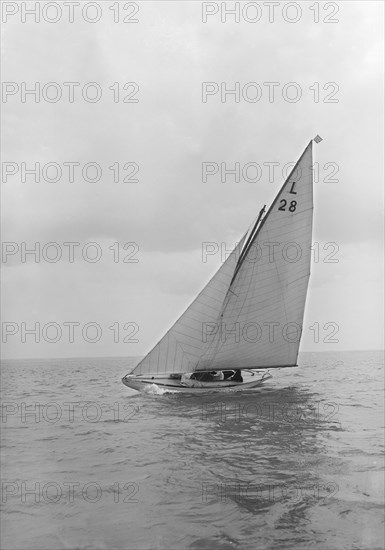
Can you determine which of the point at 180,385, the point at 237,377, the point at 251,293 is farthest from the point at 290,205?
the point at 180,385

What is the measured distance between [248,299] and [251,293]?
1.31 feet

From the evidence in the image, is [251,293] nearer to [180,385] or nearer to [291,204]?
[291,204]

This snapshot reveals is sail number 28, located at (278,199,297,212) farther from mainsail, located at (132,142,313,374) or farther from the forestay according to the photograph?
the forestay

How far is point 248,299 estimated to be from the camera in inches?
1228

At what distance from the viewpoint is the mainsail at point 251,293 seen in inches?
1217

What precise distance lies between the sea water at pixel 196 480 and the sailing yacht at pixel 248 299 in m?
4.30

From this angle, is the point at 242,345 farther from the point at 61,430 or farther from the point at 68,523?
the point at 68,523

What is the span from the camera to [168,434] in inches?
843

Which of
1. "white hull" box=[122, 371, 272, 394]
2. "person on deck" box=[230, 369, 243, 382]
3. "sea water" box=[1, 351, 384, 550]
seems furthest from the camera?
"person on deck" box=[230, 369, 243, 382]

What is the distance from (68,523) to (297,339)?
2432cm

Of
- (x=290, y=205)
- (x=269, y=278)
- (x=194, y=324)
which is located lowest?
(x=194, y=324)

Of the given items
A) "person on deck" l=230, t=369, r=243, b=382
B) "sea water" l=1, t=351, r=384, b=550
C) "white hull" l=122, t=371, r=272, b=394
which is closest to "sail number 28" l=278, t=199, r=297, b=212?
"person on deck" l=230, t=369, r=243, b=382

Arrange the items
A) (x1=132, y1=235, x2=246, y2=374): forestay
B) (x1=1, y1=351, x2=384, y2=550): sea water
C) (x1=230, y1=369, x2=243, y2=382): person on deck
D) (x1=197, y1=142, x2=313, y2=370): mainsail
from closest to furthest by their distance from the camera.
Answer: (x1=1, y1=351, x2=384, y2=550): sea water → (x1=132, y1=235, x2=246, y2=374): forestay → (x1=197, y1=142, x2=313, y2=370): mainsail → (x1=230, y1=369, x2=243, y2=382): person on deck

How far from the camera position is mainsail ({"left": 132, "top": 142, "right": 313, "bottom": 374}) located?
101 ft
